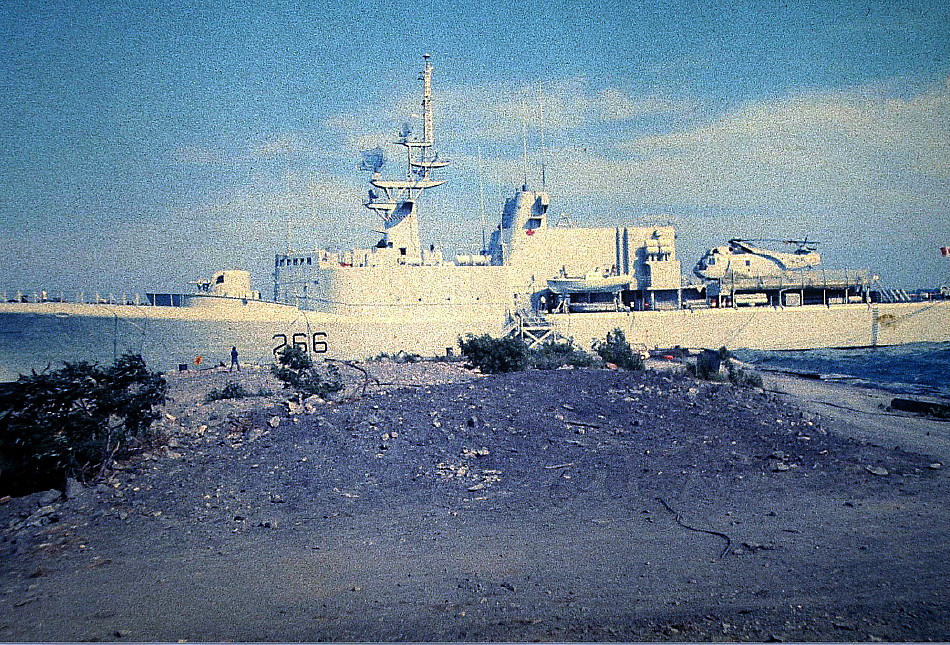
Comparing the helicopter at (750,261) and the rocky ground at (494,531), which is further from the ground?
the helicopter at (750,261)

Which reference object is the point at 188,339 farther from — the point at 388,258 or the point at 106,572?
the point at 106,572

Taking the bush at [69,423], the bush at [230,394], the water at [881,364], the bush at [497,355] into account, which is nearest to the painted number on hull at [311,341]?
the bush at [497,355]

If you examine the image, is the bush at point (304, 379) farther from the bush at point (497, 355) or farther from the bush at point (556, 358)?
the bush at point (556, 358)

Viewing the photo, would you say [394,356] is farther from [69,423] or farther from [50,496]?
[50,496]

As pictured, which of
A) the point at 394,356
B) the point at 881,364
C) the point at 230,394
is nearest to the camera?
the point at 230,394

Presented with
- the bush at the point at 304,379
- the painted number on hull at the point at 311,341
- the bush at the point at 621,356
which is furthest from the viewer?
the painted number on hull at the point at 311,341

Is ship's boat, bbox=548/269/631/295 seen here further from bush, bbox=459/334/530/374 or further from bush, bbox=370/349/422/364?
bush, bbox=459/334/530/374

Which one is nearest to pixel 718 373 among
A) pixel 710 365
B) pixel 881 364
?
pixel 710 365
